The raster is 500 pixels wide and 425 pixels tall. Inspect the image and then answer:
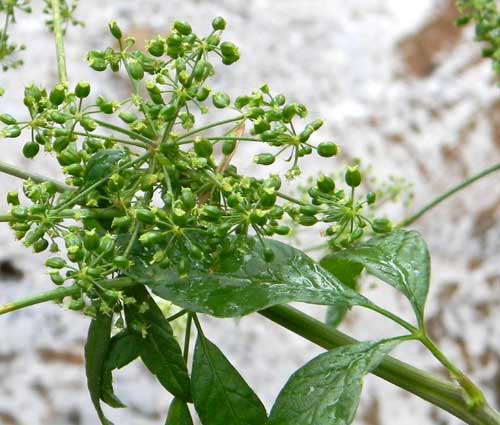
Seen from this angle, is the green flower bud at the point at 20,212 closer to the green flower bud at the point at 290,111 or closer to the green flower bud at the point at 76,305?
the green flower bud at the point at 76,305

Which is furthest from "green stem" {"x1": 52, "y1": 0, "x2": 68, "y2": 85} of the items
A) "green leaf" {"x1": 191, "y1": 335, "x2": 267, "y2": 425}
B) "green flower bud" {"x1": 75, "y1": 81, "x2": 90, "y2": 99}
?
"green leaf" {"x1": 191, "y1": 335, "x2": 267, "y2": 425}

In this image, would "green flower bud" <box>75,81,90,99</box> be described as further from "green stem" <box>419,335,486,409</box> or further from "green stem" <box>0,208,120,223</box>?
"green stem" <box>419,335,486,409</box>

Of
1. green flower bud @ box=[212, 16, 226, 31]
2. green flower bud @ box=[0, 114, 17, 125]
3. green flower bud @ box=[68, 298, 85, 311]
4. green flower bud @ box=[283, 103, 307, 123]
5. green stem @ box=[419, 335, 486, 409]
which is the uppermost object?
green flower bud @ box=[212, 16, 226, 31]

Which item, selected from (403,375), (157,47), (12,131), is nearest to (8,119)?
(12,131)

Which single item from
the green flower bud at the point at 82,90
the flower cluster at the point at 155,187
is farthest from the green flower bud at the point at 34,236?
the green flower bud at the point at 82,90

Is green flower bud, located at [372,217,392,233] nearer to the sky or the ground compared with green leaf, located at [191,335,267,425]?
nearer to the sky
